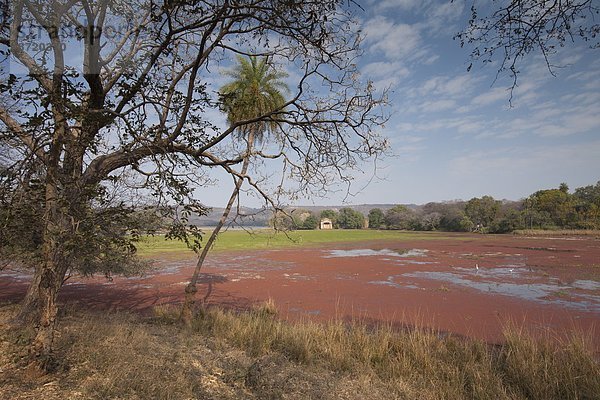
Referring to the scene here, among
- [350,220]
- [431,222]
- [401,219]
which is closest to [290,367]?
[431,222]

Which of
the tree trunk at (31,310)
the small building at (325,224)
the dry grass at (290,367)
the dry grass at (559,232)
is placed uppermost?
the small building at (325,224)

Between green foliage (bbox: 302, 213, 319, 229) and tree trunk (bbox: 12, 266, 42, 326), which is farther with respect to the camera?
green foliage (bbox: 302, 213, 319, 229)

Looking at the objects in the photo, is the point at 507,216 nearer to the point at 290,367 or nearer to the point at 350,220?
the point at 350,220

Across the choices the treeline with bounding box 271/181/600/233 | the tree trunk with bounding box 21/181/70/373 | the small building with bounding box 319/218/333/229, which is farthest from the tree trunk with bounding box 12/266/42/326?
the small building with bounding box 319/218/333/229

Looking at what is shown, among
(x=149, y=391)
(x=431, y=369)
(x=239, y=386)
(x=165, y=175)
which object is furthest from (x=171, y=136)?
(x=431, y=369)

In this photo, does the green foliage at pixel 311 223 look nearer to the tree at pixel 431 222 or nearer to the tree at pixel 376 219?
the tree at pixel 376 219

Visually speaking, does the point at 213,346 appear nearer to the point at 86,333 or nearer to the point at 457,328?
the point at 86,333

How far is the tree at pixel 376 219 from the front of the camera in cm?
10906

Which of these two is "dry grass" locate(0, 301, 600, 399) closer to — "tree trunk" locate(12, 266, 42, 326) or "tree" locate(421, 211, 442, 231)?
"tree trunk" locate(12, 266, 42, 326)

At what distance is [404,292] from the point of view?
1728 centimetres

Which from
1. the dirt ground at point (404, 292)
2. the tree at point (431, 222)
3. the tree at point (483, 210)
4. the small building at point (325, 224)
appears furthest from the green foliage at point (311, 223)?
the dirt ground at point (404, 292)

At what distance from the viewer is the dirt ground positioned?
1202cm

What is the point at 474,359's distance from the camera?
23.2 feet

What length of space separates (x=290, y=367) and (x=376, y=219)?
347ft
